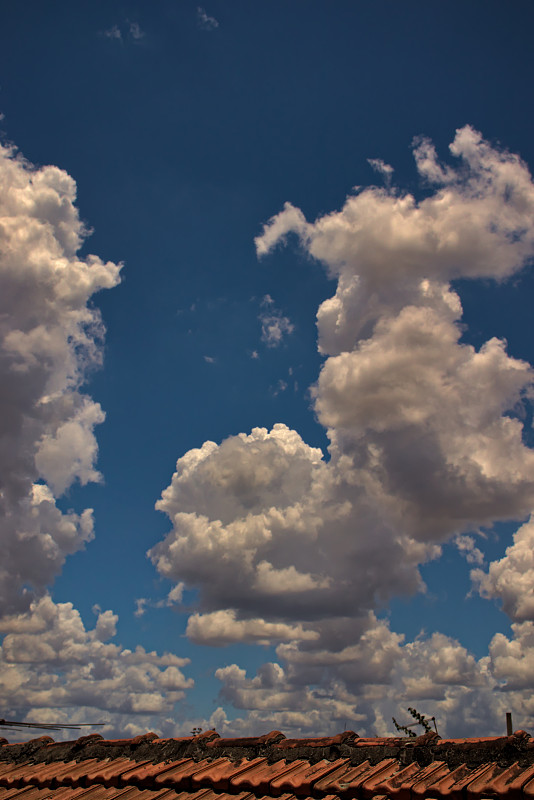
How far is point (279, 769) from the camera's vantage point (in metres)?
10.8

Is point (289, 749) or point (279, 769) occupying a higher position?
point (289, 749)

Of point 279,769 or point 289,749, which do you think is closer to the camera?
point 279,769

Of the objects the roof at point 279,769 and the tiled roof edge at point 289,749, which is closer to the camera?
the roof at point 279,769

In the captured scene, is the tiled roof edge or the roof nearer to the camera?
the roof

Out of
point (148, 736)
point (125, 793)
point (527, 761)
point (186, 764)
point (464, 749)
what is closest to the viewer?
point (527, 761)

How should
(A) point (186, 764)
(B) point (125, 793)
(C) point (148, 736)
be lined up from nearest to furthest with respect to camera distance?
(B) point (125, 793) → (A) point (186, 764) → (C) point (148, 736)

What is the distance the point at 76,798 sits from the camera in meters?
11.3

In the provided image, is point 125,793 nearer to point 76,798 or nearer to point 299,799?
point 76,798

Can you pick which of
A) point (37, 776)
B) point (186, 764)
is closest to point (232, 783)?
point (186, 764)

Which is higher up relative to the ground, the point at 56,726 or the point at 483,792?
the point at 56,726

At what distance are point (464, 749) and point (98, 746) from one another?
26.9ft

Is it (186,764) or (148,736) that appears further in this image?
(148,736)

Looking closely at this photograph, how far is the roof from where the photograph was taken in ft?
29.7

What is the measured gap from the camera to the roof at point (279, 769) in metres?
9.04
